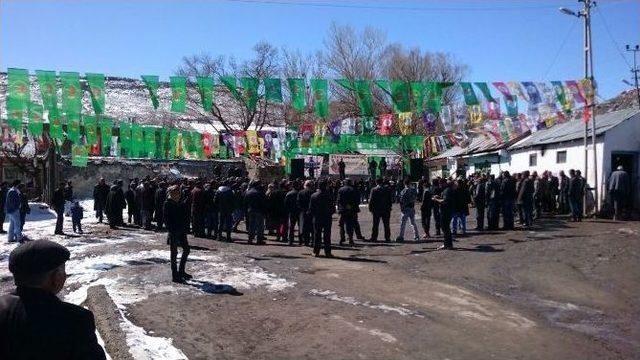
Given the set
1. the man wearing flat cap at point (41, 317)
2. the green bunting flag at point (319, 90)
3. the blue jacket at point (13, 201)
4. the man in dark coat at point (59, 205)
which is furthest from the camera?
the green bunting flag at point (319, 90)

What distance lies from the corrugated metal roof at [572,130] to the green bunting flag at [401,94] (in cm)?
700

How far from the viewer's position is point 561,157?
23625mm

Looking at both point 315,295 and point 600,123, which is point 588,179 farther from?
point 315,295

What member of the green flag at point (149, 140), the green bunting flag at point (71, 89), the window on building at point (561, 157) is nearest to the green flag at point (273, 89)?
the green bunting flag at point (71, 89)

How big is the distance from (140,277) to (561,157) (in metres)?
19.2

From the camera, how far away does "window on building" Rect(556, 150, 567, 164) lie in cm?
2334

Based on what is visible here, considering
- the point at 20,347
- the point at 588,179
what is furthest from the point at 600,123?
the point at 20,347

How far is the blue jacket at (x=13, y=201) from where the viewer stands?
1599cm

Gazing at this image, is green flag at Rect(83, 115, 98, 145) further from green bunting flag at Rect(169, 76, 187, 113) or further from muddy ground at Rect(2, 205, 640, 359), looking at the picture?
muddy ground at Rect(2, 205, 640, 359)

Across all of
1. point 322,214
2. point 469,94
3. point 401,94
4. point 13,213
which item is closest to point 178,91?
point 13,213

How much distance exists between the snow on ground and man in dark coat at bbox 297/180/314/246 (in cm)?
306

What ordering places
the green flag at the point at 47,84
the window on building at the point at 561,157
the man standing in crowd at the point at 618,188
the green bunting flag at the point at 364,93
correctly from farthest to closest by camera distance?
1. the window on building at the point at 561,157
2. the green bunting flag at the point at 364,93
3. the green flag at the point at 47,84
4. the man standing in crowd at the point at 618,188

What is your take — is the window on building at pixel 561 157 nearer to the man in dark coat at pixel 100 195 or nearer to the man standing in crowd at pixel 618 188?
the man standing in crowd at pixel 618 188

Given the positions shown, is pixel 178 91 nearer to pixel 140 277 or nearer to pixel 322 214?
pixel 322 214
